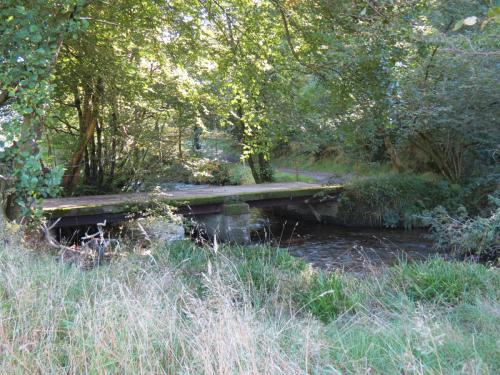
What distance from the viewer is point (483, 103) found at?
13.0 metres

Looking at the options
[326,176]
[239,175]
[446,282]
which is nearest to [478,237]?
[446,282]

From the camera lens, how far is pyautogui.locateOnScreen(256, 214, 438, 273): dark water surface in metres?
10.6

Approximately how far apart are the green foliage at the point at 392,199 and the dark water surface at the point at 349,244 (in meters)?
0.57

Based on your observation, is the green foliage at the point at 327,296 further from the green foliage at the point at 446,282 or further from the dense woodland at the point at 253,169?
the green foliage at the point at 446,282

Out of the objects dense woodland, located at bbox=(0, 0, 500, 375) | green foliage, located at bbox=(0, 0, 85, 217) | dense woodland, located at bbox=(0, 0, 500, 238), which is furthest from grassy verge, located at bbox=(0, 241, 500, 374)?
dense woodland, located at bbox=(0, 0, 500, 238)

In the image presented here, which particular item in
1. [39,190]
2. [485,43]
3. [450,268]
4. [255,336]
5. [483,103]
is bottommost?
[450,268]

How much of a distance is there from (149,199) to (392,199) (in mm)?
8287

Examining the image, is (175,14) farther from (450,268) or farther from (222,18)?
(450,268)

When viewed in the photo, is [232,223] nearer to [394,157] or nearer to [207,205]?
[207,205]

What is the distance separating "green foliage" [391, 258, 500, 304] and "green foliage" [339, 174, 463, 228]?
28.4 feet

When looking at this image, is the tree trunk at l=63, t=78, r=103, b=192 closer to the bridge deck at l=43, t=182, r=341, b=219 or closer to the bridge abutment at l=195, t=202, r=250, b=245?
the bridge deck at l=43, t=182, r=341, b=219

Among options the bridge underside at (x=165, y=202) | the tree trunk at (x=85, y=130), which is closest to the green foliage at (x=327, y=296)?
the bridge underside at (x=165, y=202)

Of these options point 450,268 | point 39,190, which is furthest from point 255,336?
point 450,268

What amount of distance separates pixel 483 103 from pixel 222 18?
7.97 meters
